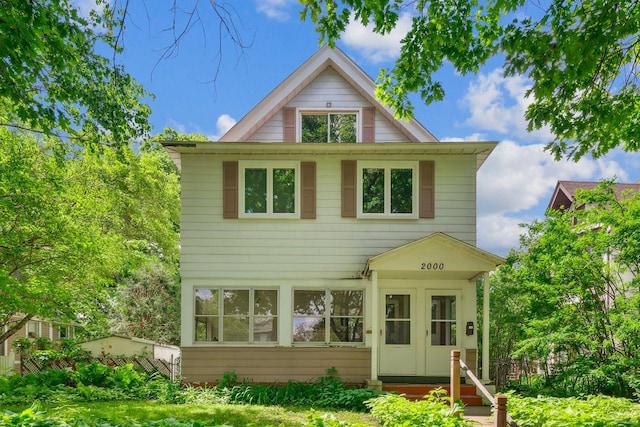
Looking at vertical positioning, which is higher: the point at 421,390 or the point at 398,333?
the point at 398,333

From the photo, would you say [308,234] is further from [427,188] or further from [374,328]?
[427,188]

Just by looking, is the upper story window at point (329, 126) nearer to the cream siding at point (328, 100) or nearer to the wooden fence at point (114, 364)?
the cream siding at point (328, 100)

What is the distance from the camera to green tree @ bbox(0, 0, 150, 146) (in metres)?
5.74

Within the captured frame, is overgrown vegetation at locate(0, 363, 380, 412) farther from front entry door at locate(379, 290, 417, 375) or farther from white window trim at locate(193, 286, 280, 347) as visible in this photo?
front entry door at locate(379, 290, 417, 375)

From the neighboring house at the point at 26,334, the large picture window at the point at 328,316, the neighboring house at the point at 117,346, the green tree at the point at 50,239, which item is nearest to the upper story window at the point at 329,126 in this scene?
the large picture window at the point at 328,316

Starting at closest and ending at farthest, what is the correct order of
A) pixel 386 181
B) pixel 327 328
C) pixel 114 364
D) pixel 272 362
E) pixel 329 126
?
pixel 272 362
pixel 327 328
pixel 386 181
pixel 329 126
pixel 114 364

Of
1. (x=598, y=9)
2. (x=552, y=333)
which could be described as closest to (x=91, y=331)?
(x=552, y=333)

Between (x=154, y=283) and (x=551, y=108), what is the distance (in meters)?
19.0

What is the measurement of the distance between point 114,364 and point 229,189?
5.70 meters

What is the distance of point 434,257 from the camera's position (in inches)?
439

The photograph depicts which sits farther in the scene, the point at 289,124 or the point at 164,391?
the point at 289,124

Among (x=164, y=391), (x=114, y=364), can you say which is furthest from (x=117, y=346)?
(x=164, y=391)

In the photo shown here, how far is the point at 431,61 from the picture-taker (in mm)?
7402

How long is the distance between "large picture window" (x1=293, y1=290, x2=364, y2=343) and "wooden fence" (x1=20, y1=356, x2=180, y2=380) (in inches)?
147
